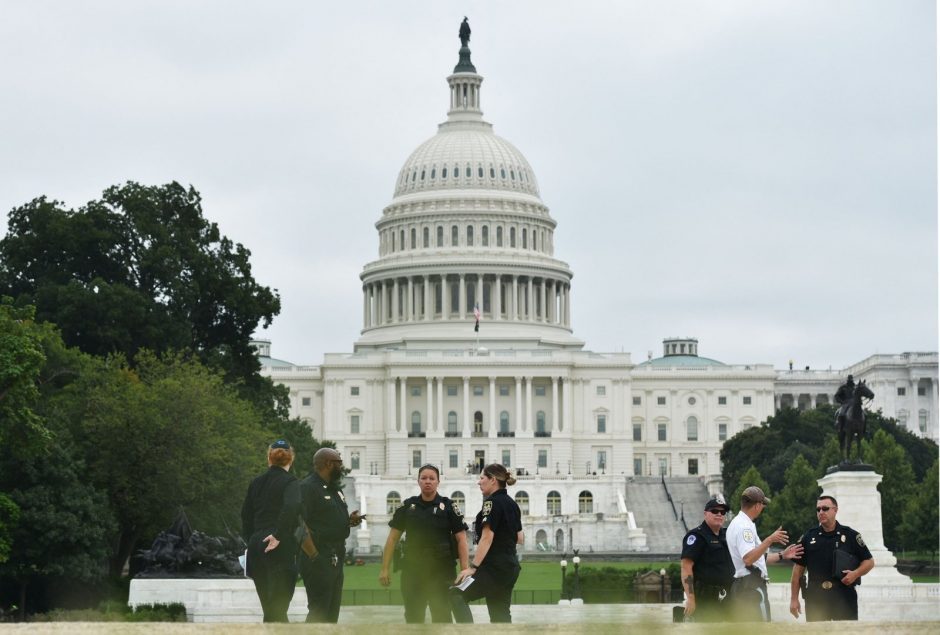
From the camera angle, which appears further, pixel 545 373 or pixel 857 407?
pixel 545 373

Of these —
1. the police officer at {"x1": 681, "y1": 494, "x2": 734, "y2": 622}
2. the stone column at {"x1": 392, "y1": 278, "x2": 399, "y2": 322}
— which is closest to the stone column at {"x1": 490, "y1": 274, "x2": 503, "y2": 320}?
the stone column at {"x1": 392, "y1": 278, "x2": 399, "y2": 322}

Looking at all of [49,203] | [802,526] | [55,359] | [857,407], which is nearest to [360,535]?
[802,526]

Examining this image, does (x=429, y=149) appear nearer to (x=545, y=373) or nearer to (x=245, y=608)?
(x=545, y=373)

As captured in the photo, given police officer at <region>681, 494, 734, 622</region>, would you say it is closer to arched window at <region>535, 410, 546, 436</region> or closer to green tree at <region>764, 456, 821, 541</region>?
green tree at <region>764, 456, 821, 541</region>

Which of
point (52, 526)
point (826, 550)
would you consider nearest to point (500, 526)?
point (826, 550)

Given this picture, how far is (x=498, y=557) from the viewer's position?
23.2 metres

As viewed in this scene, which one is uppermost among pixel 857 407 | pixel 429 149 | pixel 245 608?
pixel 429 149

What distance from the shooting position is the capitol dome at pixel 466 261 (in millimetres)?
183750

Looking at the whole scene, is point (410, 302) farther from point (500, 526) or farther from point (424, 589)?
point (500, 526)

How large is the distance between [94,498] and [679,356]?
136m

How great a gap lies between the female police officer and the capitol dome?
15556 cm

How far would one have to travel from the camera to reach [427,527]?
2302 cm

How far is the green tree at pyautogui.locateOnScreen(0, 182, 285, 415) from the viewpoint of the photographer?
284 feet

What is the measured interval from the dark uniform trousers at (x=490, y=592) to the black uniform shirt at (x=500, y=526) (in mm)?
78
